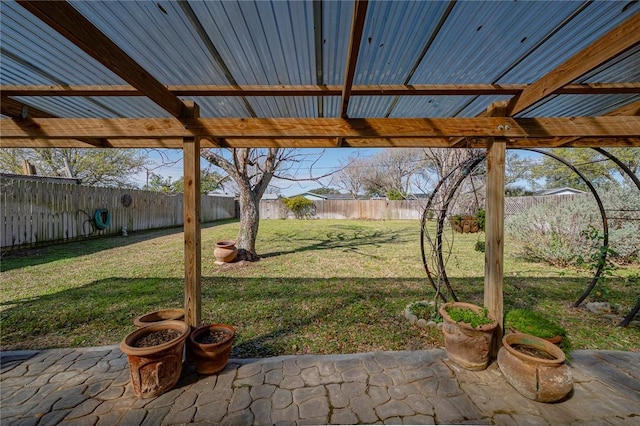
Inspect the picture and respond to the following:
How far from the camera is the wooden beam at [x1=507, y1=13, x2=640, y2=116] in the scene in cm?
121

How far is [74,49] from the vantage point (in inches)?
62.5

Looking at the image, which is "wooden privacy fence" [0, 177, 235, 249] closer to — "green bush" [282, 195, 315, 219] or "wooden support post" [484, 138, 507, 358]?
"green bush" [282, 195, 315, 219]

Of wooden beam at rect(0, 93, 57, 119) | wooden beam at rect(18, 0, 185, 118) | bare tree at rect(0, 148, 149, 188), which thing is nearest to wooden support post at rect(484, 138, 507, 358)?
wooden beam at rect(18, 0, 185, 118)

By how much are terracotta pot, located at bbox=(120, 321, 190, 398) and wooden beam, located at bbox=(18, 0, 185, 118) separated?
5.85 feet

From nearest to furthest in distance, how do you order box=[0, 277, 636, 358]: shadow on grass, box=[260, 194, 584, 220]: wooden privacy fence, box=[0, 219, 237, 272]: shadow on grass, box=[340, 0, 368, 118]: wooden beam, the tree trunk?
1. box=[340, 0, 368, 118]: wooden beam
2. box=[0, 277, 636, 358]: shadow on grass
3. box=[0, 219, 237, 272]: shadow on grass
4. the tree trunk
5. box=[260, 194, 584, 220]: wooden privacy fence

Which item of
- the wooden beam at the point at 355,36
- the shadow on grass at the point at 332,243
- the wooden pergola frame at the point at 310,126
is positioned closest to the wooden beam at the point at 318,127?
the wooden pergola frame at the point at 310,126

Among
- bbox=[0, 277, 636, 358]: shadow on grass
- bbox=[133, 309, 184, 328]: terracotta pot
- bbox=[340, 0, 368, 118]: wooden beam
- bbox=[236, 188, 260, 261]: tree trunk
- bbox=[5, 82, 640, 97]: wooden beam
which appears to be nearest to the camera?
bbox=[340, 0, 368, 118]: wooden beam

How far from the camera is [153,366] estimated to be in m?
1.82

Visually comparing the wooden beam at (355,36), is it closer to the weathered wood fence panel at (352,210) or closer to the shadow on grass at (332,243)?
the shadow on grass at (332,243)

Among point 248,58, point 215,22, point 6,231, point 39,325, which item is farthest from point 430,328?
point 6,231

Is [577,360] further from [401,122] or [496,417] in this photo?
[401,122]

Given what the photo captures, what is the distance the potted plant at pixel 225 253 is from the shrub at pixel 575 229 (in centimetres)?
706

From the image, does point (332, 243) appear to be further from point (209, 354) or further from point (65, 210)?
point (65, 210)

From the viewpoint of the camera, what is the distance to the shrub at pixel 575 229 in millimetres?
5348
